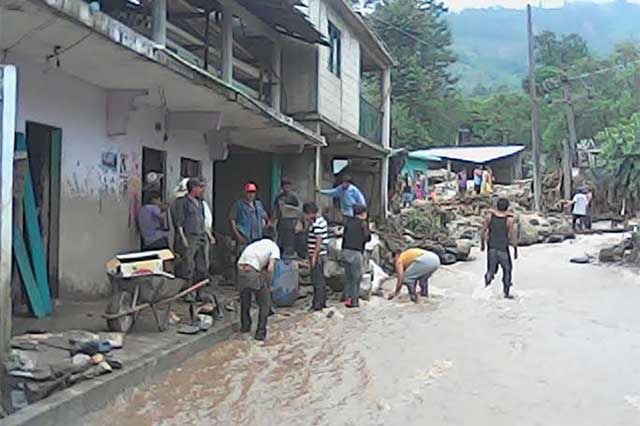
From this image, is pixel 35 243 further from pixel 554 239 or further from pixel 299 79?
pixel 554 239

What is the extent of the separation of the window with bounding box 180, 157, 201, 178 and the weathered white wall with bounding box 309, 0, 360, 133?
14.0 ft

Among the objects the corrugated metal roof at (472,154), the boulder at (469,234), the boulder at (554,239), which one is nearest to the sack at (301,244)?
the boulder at (469,234)

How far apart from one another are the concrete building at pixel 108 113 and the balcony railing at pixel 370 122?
287 inches

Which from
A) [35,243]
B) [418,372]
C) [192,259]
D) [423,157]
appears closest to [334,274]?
[192,259]

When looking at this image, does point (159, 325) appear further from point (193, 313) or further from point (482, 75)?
point (482, 75)

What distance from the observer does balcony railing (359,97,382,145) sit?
874 inches

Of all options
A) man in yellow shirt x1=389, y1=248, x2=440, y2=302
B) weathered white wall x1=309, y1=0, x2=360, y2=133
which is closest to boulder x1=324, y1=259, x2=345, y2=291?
man in yellow shirt x1=389, y1=248, x2=440, y2=302

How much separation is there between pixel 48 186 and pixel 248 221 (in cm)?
365

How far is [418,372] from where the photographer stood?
27.3ft

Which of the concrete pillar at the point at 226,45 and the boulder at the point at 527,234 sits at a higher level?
the concrete pillar at the point at 226,45

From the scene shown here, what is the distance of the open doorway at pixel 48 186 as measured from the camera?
9070 millimetres

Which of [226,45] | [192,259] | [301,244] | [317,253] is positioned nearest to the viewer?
[192,259]

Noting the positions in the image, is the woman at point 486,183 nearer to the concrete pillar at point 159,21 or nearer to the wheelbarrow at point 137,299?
the concrete pillar at point 159,21

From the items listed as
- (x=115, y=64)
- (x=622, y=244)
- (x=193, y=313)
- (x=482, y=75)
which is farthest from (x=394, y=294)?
(x=482, y=75)
